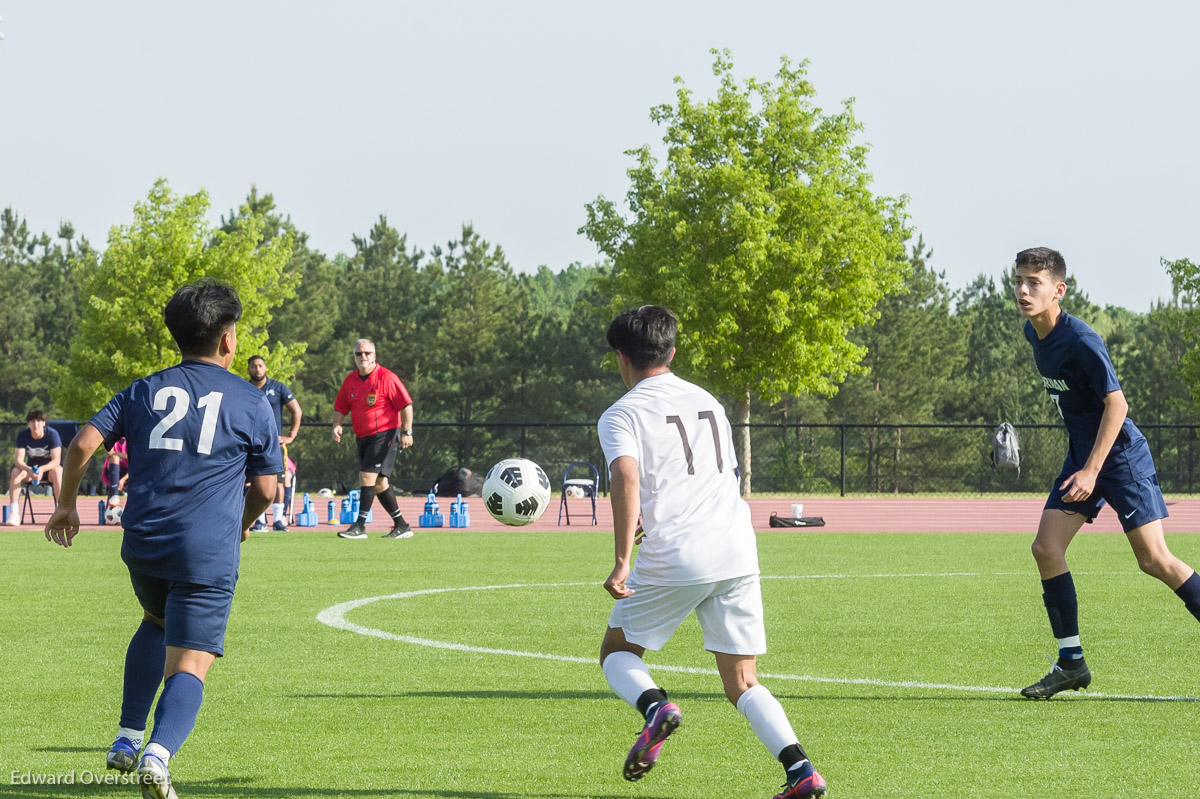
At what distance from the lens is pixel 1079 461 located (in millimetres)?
6883

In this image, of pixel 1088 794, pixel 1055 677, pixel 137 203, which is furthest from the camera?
pixel 137 203

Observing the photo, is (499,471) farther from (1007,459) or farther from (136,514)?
(1007,459)

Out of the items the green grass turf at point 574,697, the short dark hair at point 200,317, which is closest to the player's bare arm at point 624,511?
the green grass turf at point 574,697

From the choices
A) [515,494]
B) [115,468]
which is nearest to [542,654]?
[515,494]

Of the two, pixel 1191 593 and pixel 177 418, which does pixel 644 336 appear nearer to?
pixel 177 418

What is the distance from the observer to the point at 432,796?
4660 millimetres

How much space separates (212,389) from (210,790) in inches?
51.9

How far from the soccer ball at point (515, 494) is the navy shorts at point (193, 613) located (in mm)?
5378

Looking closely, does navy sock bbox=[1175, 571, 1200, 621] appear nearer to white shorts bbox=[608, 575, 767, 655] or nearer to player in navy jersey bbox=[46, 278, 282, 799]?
white shorts bbox=[608, 575, 767, 655]

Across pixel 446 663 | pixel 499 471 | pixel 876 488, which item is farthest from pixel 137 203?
pixel 446 663

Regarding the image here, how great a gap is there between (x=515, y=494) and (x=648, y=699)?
565cm

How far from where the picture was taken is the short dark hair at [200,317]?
15.7 feet

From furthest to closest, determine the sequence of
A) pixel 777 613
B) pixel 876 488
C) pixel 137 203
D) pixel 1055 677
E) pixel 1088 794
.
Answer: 1. pixel 876 488
2. pixel 137 203
3. pixel 777 613
4. pixel 1055 677
5. pixel 1088 794

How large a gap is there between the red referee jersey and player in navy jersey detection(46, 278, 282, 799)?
41.0 ft
